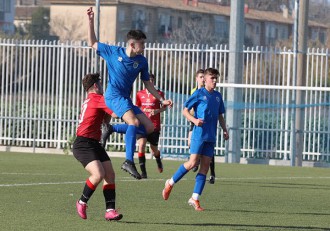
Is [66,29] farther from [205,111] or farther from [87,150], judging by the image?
[87,150]

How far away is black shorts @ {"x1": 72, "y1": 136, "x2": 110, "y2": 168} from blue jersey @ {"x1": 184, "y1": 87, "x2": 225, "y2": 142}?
90.0 inches

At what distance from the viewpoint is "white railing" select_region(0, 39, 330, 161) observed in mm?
28469

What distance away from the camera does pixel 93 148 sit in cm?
1280

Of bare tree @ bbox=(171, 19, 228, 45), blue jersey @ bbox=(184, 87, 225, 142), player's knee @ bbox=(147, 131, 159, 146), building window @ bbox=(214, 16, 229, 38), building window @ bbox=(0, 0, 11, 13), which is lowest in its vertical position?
player's knee @ bbox=(147, 131, 159, 146)

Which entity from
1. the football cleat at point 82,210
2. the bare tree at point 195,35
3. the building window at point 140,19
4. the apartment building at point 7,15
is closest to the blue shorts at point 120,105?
the football cleat at point 82,210

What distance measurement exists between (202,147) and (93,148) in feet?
7.95

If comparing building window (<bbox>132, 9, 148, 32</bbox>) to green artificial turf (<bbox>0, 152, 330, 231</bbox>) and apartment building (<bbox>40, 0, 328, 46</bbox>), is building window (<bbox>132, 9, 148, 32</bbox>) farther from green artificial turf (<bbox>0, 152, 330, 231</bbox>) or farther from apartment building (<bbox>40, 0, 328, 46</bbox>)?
green artificial turf (<bbox>0, 152, 330, 231</bbox>)

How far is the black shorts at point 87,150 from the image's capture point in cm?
1277

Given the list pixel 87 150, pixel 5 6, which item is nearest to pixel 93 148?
pixel 87 150

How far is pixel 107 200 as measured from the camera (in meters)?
12.7

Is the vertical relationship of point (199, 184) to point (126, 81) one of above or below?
below

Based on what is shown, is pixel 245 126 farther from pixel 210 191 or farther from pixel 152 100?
pixel 210 191

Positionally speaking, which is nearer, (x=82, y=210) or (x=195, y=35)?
(x=82, y=210)

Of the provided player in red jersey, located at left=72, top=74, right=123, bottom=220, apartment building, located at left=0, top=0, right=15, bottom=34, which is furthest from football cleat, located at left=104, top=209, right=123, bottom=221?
apartment building, located at left=0, top=0, right=15, bottom=34
